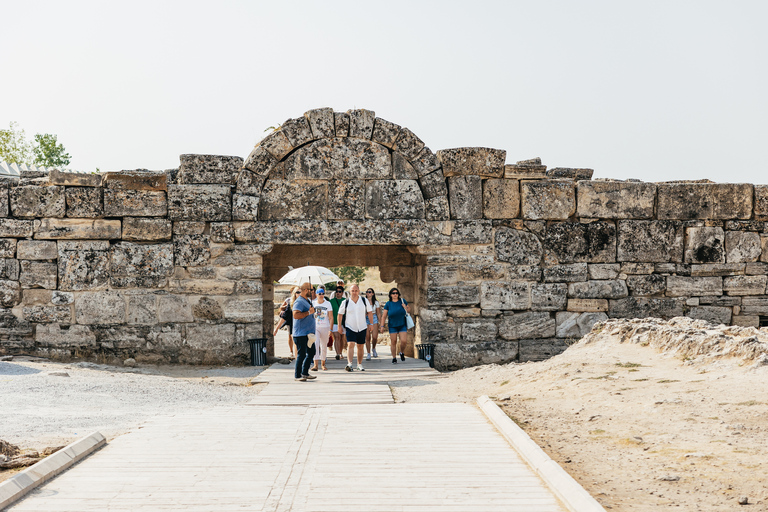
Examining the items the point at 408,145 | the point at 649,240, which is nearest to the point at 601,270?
the point at 649,240

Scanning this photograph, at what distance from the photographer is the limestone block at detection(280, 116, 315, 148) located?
10594mm

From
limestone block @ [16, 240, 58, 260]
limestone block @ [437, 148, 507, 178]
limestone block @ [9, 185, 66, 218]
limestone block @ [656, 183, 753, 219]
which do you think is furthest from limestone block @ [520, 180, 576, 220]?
limestone block @ [16, 240, 58, 260]

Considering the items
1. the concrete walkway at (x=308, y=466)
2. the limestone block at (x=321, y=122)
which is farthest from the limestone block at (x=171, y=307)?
the concrete walkway at (x=308, y=466)

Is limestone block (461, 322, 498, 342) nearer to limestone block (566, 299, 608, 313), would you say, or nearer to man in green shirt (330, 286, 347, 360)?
limestone block (566, 299, 608, 313)

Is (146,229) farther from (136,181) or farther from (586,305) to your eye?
(586,305)

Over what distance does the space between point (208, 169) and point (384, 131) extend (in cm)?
279

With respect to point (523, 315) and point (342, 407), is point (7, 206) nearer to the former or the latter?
point (342, 407)

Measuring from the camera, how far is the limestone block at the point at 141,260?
10453 mm

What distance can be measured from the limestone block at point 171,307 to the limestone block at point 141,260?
0.37 meters

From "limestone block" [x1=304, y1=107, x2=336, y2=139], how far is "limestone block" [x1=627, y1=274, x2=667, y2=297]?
539 cm

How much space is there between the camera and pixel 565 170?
1157 centimetres

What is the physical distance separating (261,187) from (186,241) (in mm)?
1410

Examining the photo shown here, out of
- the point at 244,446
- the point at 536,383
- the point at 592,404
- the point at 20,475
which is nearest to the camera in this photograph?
the point at 20,475

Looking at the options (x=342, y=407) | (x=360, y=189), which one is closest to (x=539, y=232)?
(x=360, y=189)
